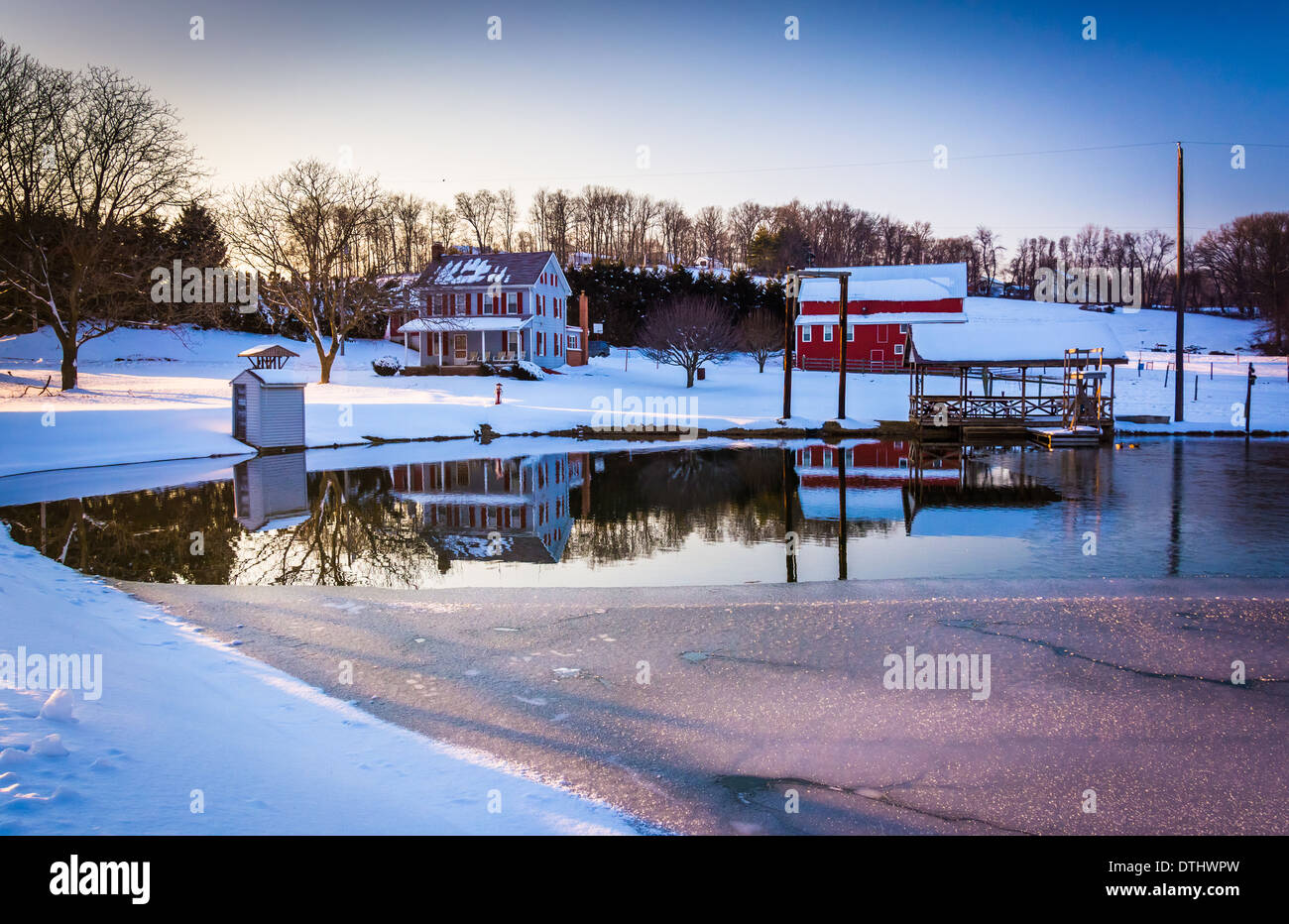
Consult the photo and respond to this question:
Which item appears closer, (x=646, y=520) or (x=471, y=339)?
(x=646, y=520)

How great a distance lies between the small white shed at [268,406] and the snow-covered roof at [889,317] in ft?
139

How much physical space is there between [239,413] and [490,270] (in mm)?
32722

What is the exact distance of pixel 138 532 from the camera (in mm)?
13867

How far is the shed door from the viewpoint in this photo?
1118 inches

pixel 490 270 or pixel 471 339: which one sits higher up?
pixel 490 270

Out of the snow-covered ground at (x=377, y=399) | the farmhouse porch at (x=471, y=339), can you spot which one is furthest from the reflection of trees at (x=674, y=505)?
the farmhouse porch at (x=471, y=339)

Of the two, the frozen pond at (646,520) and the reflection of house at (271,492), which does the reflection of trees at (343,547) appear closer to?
the frozen pond at (646,520)

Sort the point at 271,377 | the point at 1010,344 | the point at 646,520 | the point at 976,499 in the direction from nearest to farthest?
1. the point at 646,520
2. the point at 976,499
3. the point at 271,377
4. the point at 1010,344

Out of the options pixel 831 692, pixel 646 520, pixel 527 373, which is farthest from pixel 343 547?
pixel 527 373

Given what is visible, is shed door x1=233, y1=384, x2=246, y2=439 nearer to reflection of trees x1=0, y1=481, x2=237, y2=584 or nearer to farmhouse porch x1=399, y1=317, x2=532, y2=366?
reflection of trees x1=0, y1=481, x2=237, y2=584

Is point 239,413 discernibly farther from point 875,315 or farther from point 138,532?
point 875,315

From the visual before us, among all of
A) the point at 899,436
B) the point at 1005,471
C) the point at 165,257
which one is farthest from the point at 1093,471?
the point at 165,257

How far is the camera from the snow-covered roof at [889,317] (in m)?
61.9

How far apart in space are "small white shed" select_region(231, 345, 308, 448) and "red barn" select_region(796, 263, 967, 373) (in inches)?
1653
